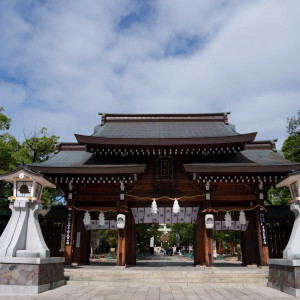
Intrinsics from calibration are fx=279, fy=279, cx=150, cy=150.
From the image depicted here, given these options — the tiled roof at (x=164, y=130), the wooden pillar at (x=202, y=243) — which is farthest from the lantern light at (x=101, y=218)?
the wooden pillar at (x=202, y=243)

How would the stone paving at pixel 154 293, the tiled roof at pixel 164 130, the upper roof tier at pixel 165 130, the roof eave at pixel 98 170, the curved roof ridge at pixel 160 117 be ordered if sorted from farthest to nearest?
the curved roof ridge at pixel 160 117 < the tiled roof at pixel 164 130 < the upper roof tier at pixel 165 130 < the roof eave at pixel 98 170 < the stone paving at pixel 154 293

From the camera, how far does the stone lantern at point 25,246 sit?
30.8ft

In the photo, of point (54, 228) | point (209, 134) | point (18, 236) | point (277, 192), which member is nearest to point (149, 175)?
point (209, 134)

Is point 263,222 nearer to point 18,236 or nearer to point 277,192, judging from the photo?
point 18,236

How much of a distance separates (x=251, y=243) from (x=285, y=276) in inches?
215

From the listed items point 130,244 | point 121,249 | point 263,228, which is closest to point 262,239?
point 263,228

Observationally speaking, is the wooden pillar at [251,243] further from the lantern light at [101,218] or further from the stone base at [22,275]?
the stone base at [22,275]

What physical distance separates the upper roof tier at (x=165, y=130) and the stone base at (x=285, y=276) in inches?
258

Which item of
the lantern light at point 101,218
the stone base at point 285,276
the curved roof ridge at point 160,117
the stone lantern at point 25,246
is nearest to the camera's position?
the stone base at point 285,276

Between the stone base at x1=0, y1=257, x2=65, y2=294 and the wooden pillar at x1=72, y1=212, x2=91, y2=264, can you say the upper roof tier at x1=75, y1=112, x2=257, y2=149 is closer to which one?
the wooden pillar at x1=72, y1=212, x2=91, y2=264

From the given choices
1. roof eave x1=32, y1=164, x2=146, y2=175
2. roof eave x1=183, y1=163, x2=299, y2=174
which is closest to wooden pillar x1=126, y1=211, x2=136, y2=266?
roof eave x1=32, y1=164, x2=146, y2=175

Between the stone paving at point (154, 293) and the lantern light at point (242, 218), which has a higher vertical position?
the lantern light at point (242, 218)

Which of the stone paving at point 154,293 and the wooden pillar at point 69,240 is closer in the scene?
the stone paving at point 154,293

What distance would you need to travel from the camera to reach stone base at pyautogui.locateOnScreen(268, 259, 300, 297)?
29.6ft
